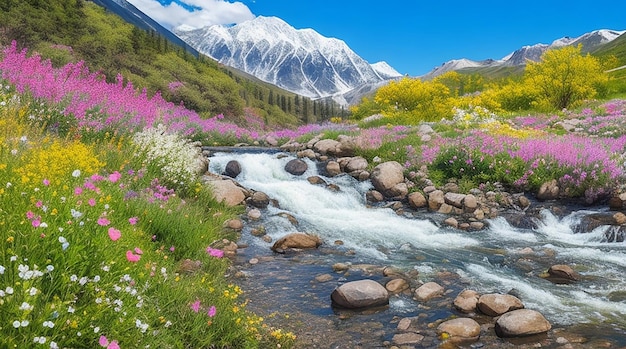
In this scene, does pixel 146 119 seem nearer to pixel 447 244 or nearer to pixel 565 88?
pixel 447 244

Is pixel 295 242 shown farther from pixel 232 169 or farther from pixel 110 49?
pixel 110 49

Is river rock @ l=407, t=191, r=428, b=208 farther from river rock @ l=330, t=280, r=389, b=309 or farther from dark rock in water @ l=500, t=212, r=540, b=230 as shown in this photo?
river rock @ l=330, t=280, r=389, b=309

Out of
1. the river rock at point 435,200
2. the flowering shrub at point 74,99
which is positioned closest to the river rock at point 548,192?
the river rock at point 435,200

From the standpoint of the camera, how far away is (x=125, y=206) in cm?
527

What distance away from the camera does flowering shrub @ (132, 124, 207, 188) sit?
322 inches

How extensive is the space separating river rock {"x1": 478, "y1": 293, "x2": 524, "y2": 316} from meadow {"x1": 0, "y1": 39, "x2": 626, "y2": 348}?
260 cm

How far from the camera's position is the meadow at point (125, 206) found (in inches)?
104

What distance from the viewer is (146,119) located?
416 inches

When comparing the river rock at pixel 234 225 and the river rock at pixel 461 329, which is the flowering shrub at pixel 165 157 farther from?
the river rock at pixel 461 329

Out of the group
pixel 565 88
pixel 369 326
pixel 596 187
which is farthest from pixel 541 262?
pixel 565 88

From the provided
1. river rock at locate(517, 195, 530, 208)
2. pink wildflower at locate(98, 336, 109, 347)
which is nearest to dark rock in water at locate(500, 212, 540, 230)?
river rock at locate(517, 195, 530, 208)

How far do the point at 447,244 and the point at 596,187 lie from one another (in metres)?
5.42

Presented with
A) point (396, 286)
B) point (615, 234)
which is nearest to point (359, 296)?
point (396, 286)

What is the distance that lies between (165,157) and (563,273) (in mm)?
7637
